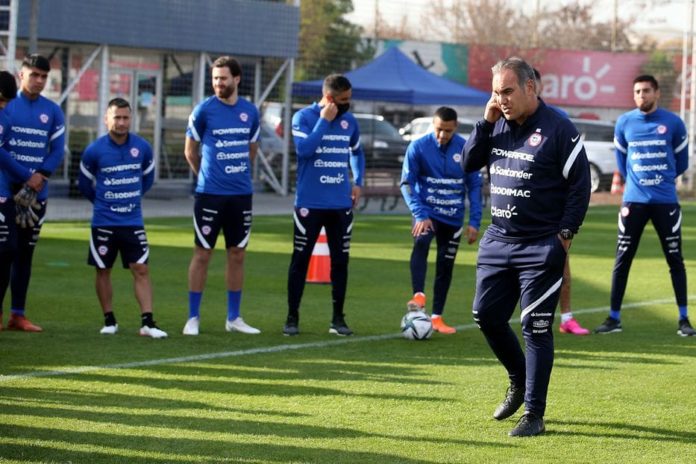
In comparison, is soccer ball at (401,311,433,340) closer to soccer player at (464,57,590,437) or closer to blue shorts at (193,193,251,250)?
blue shorts at (193,193,251,250)

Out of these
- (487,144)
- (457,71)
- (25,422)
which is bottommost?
(25,422)

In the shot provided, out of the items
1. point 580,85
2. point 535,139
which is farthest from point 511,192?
point 580,85

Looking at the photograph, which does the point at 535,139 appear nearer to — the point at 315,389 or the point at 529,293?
the point at 529,293

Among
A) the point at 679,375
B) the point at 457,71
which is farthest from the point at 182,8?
the point at 679,375

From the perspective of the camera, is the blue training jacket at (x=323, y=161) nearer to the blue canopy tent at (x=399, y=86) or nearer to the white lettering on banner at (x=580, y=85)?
the blue canopy tent at (x=399, y=86)

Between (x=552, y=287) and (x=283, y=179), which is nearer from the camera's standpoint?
(x=552, y=287)

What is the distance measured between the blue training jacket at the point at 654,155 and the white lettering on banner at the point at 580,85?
106ft

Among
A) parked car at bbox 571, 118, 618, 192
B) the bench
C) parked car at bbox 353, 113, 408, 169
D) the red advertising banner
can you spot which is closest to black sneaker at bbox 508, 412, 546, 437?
the bench

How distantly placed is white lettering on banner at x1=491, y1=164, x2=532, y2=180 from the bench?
18494 millimetres

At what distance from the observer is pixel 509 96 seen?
687 centimetres

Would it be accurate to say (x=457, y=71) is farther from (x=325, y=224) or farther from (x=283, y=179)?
(x=325, y=224)

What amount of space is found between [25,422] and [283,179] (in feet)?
74.1

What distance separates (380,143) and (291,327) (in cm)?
2105

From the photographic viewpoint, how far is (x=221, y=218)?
1045 centimetres
